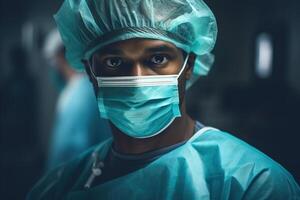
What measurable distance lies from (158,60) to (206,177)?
0.30m

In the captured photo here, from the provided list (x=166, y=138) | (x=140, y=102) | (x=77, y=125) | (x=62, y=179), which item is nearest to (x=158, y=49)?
(x=140, y=102)

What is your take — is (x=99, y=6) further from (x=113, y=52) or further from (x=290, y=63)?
(x=290, y=63)

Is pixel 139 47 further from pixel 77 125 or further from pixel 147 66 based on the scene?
pixel 77 125

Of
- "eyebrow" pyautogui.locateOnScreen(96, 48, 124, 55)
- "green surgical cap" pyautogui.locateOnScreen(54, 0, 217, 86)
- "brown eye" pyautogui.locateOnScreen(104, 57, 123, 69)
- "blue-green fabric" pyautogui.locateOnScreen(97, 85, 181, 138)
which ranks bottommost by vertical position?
"blue-green fabric" pyautogui.locateOnScreen(97, 85, 181, 138)

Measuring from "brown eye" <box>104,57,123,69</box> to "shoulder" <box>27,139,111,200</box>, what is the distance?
289mm

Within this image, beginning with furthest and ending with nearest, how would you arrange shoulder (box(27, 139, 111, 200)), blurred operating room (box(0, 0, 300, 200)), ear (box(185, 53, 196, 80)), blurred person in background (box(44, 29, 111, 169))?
blurred person in background (box(44, 29, 111, 169)) → blurred operating room (box(0, 0, 300, 200)) → shoulder (box(27, 139, 111, 200)) → ear (box(185, 53, 196, 80))

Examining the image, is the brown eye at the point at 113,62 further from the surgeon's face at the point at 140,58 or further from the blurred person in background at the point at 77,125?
the blurred person in background at the point at 77,125

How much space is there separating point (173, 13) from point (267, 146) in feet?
2.53

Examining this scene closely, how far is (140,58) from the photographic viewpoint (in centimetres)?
107

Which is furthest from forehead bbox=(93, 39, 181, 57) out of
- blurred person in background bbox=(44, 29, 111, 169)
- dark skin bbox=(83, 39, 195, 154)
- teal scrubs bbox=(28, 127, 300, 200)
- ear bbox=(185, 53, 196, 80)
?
blurred person in background bbox=(44, 29, 111, 169)

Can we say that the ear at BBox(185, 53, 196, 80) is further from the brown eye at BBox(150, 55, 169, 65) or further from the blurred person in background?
the blurred person in background

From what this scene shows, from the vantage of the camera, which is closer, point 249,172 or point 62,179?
point 249,172

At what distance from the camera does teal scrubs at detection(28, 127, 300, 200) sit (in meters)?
1.01

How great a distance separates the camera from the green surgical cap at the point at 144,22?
1.07m
